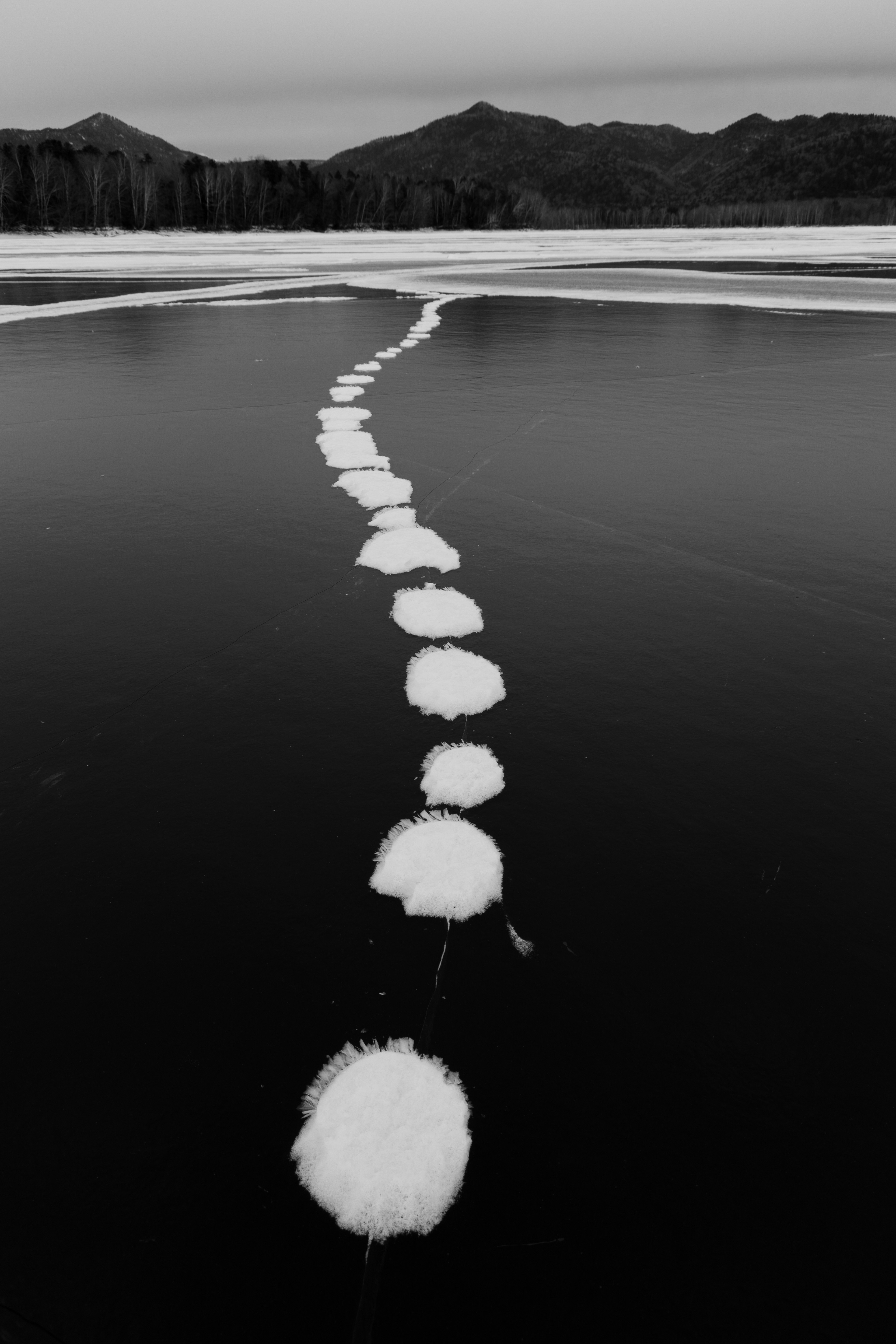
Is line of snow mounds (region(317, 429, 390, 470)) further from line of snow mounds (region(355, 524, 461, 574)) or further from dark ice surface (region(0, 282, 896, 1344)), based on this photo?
line of snow mounds (region(355, 524, 461, 574))

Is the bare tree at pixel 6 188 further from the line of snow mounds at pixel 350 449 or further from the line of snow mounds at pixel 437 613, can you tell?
the line of snow mounds at pixel 437 613

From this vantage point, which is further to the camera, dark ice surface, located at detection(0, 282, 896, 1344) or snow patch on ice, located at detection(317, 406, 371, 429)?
snow patch on ice, located at detection(317, 406, 371, 429)

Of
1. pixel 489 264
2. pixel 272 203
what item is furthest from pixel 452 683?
pixel 272 203

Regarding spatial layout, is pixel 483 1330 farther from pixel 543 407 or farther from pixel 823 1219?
pixel 543 407

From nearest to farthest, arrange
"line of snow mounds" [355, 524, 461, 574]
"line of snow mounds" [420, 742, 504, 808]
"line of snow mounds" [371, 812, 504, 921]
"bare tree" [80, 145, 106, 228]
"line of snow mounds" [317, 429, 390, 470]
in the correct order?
1. "line of snow mounds" [371, 812, 504, 921]
2. "line of snow mounds" [420, 742, 504, 808]
3. "line of snow mounds" [355, 524, 461, 574]
4. "line of snow mounds" [317, 429, 390, 470]
5. "bare tree" [80, 145, 106, 228]

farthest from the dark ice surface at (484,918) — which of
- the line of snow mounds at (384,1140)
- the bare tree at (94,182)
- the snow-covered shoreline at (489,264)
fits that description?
the bare tree at (94,182)

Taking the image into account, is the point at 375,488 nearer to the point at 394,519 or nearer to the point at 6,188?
the point at 394,519

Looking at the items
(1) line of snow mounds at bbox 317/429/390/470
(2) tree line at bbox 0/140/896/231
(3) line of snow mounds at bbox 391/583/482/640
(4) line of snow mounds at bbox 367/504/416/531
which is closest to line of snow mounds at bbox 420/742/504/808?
(3) line of snow mounds at bbox 391/583/482/640
